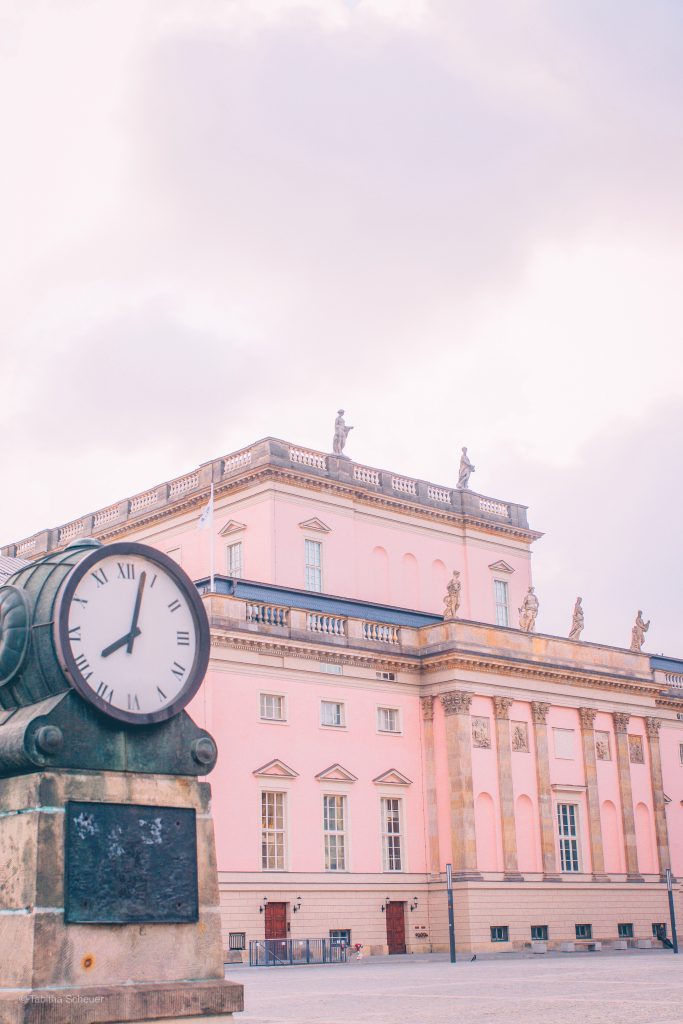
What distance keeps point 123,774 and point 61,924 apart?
3.50 feet

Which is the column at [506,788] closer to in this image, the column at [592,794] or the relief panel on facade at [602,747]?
the column at [592,794]

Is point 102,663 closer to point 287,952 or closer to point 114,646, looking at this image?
point 114,646

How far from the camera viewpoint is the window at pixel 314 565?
51.4 metres

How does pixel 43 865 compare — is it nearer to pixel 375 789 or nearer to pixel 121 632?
pixel 121 632

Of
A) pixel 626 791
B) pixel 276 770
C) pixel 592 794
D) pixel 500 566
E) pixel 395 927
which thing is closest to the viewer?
pixel 276 770

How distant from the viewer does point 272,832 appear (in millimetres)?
42000

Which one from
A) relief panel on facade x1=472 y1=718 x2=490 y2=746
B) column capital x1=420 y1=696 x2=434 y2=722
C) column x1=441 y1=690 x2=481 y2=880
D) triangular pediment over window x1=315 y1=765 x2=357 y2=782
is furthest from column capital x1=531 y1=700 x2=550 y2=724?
triangular pediment over window x1=315 y1=765 x2=357 y2=782

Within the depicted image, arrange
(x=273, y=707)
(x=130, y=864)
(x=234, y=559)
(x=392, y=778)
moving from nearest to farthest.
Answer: (x=130, y=864)
(x=273, y=707)
(x=392, y=778)
(x=234, y=559)

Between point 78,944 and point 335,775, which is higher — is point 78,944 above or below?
below

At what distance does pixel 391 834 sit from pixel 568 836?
8770 mm

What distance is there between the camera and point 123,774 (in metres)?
8.41

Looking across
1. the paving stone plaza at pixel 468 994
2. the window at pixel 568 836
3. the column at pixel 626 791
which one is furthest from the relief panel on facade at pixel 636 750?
the paving stone plaza at pixel 468 994

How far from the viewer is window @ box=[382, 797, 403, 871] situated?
45781 mm

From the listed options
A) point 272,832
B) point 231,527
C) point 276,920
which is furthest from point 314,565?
point 276,920
